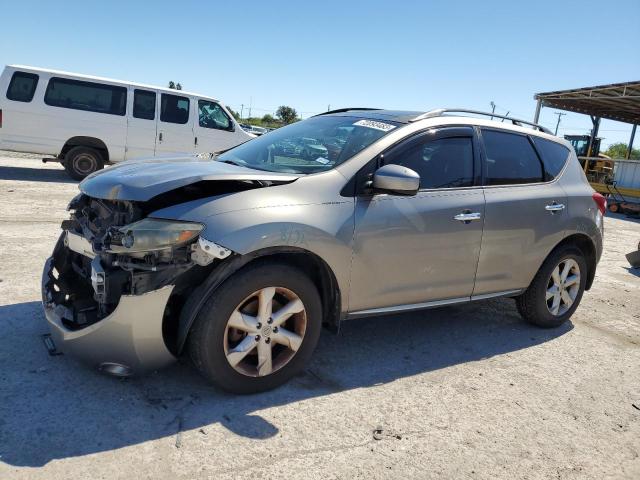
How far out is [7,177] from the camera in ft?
35.4

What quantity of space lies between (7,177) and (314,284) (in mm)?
9806

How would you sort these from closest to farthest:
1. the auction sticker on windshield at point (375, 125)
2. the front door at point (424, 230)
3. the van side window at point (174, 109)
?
1. the front door at point (424, 230)
2. the auction sticker on windshield at point (375, 125)
3. the van side window at point (174, 109)

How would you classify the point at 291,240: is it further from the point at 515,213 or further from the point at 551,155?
the point at 551,155

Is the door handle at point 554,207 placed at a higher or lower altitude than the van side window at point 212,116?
lower

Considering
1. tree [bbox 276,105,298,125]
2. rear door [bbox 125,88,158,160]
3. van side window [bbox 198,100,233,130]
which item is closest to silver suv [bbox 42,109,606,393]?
rear door [bbox 125,88,158,160]

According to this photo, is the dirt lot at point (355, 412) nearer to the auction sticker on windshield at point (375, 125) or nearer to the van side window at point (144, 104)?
the auction sticker on windshield at point (375, 125)

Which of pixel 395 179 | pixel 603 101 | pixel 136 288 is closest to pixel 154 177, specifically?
pixel 136 288

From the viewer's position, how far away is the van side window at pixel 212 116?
40.9ft

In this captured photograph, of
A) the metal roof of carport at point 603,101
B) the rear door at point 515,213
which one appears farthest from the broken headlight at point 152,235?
the metal roof of carport at point 603,101

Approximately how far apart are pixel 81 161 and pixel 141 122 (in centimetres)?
149

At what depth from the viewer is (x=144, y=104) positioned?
11.8 metres

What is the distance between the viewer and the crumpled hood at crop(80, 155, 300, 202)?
290 centimetres

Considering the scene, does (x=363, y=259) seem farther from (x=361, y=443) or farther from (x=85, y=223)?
(x=85, y=223)

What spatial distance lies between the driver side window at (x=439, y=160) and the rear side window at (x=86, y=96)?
9.37m
